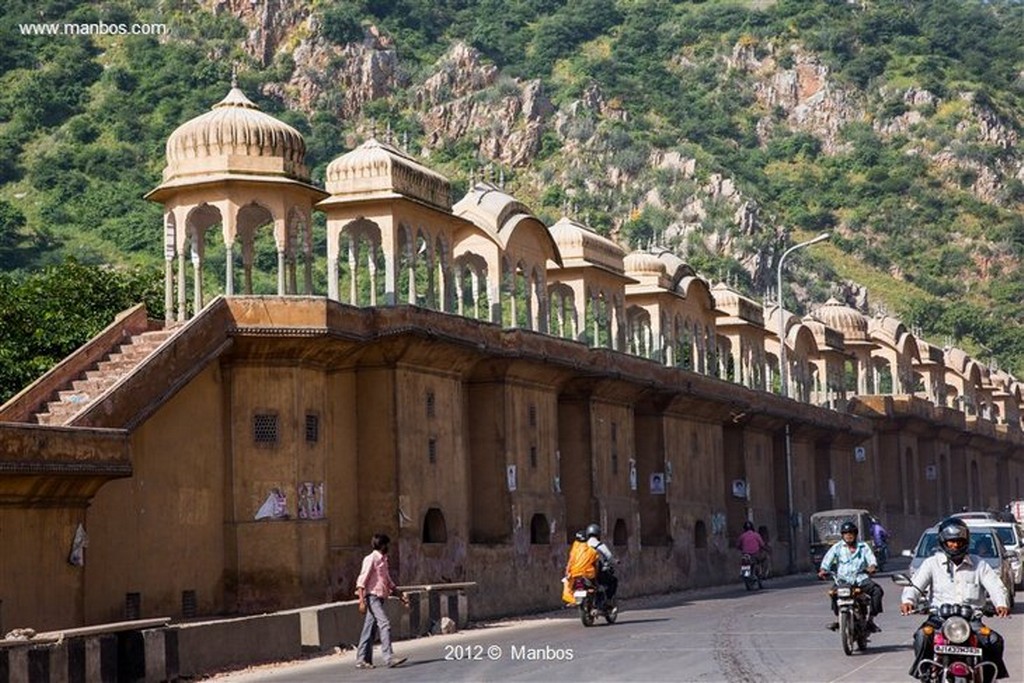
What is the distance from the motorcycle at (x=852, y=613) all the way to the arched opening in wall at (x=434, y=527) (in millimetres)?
14895

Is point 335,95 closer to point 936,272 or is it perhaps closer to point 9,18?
point 9,18

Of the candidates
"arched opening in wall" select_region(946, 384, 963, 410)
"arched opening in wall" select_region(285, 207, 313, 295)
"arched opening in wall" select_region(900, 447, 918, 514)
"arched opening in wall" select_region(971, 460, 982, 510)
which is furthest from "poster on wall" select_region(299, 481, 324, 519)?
"arched opening in wall" select_region(946, 384, 963, 410)

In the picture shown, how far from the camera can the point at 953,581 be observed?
51.7ft

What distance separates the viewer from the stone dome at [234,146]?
33.7m

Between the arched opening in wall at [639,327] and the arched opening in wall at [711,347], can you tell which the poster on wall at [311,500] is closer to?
the arched opening in wall at [639,327]

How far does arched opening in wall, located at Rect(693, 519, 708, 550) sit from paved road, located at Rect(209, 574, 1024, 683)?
63.6 ft

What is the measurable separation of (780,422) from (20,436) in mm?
41726

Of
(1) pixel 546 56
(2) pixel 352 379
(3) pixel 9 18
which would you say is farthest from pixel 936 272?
(2) pixel 352 379

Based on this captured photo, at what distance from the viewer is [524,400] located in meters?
43.2

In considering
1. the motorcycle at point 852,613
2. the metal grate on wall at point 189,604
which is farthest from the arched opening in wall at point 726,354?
the motorcycle at point 852,613

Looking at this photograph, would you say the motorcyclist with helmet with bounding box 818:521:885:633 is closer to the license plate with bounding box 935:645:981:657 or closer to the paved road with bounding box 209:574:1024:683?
the paved road with bounding box 209:574:1024:683

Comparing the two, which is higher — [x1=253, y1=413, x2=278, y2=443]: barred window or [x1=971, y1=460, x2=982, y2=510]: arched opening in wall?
[x1=253, y1=413, x2=278, y2=443]: barred window

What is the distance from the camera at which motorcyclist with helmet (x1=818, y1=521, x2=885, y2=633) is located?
78.9ft

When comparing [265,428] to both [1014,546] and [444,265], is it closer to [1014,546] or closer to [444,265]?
[444,265]
